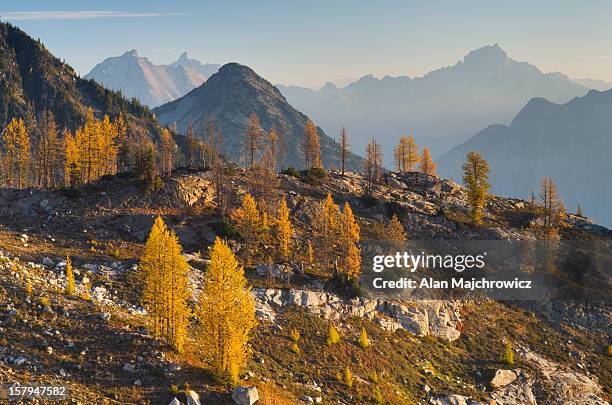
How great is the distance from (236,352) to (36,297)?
62.5 ft

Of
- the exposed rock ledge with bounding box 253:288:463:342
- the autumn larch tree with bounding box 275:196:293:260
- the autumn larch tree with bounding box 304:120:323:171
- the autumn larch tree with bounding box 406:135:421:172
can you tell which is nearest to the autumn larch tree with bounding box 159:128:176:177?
the autumn larch tree with bounding box 275:196:293:260

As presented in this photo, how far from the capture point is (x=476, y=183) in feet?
293

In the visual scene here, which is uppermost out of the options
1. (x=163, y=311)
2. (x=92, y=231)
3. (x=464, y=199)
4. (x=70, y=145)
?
(x=70, y=145)

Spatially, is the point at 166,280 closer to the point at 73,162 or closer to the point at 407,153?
the point at 73,162

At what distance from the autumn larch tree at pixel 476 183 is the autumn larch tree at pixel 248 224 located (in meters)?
45.3

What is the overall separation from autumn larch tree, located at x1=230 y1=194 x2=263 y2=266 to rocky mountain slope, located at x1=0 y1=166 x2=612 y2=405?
230 centimetres

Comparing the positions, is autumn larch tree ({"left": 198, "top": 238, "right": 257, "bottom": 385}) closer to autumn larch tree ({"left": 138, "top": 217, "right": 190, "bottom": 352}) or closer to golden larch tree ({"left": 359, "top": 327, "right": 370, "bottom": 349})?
autumn larch tree ({"left": 138, "top": 217, "right": 190, "bottom": 352})

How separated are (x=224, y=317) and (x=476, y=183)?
7065 centimetres

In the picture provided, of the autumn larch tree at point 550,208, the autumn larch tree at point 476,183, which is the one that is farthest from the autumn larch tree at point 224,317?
the autumn larch tree at point 550,208

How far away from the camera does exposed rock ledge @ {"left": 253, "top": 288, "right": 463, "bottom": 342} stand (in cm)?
5353

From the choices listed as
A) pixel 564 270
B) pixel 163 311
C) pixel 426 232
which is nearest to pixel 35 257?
pixel 163 311

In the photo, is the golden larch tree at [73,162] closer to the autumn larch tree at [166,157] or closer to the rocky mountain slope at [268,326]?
the rocky mountain slope at [268,326]

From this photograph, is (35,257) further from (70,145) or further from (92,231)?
(70,145)

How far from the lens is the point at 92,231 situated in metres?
61.4
